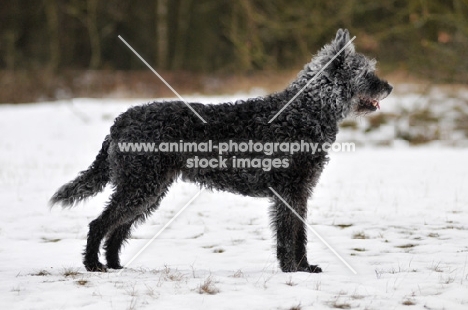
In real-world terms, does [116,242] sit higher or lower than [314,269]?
higher

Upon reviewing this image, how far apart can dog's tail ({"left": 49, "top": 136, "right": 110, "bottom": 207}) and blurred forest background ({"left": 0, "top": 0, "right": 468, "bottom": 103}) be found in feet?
31.7

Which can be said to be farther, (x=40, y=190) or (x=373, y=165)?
(x=373, y=165)

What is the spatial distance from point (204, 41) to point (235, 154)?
2576 centimetres

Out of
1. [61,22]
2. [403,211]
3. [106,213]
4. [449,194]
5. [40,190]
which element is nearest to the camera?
[106,213]

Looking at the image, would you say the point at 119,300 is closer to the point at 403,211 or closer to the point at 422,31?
the point at 403,211

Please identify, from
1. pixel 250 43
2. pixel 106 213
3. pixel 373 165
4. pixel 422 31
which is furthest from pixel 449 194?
pixel 250 43

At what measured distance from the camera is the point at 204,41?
30203mm

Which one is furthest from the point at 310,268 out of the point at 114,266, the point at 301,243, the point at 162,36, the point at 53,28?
the point at 53,28

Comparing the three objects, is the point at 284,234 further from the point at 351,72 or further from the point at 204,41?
the point at 204,41

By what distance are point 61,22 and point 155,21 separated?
485 cm

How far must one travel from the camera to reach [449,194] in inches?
340

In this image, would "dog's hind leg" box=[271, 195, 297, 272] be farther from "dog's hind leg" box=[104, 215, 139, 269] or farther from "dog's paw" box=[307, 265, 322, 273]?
"dog's hind leg" box=[104, 215, 139, 269]

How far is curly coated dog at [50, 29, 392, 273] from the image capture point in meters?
5.11

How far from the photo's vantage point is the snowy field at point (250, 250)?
13.7 ft
